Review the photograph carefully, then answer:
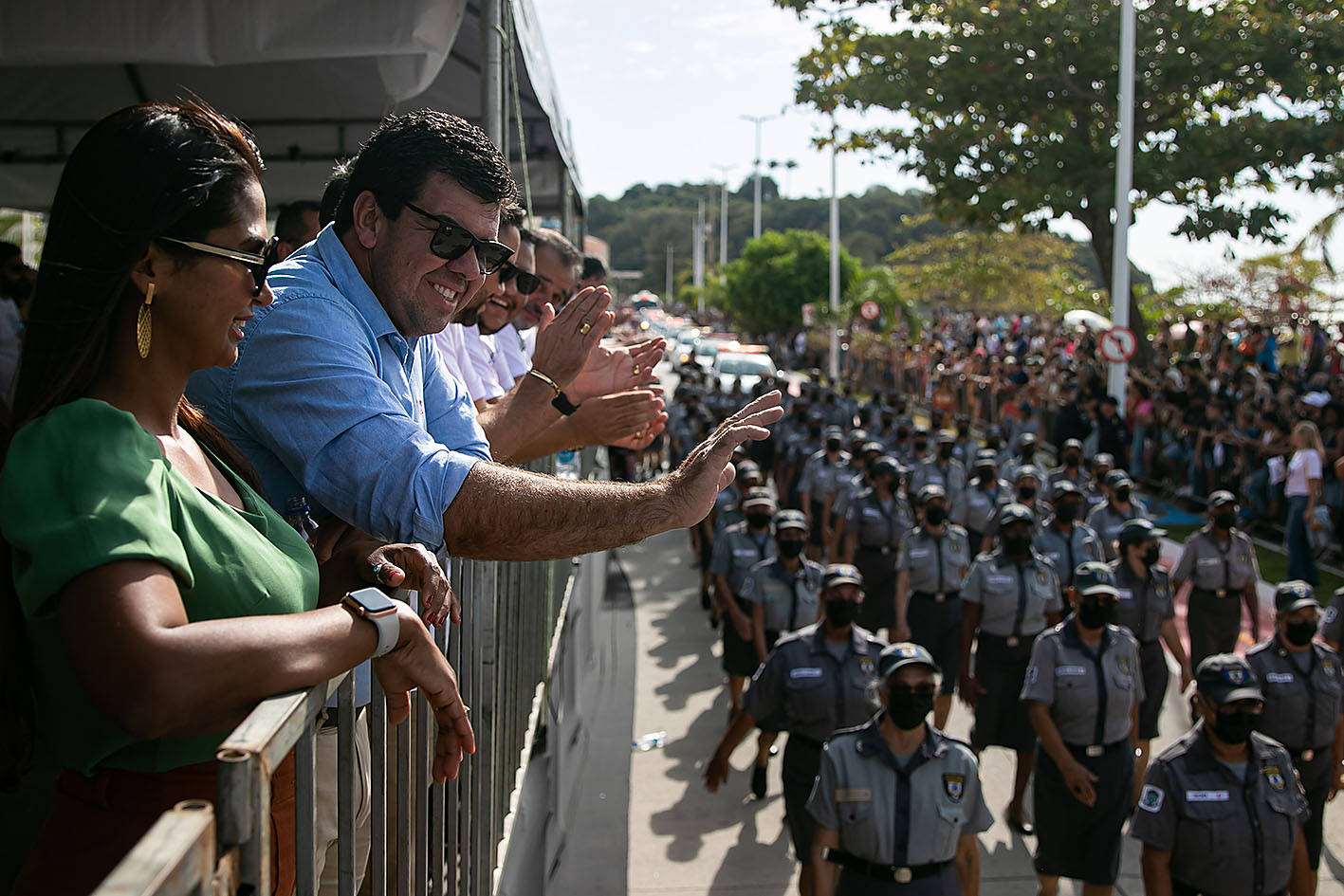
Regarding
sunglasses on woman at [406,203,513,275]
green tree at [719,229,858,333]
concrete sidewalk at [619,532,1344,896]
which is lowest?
concrete sidewalk at [619,532,1344,896]

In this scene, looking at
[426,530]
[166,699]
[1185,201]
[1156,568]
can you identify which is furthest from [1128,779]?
[1185,201]

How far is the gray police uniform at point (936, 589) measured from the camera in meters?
9.11

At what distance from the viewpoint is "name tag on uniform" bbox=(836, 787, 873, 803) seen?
5137 millimetres

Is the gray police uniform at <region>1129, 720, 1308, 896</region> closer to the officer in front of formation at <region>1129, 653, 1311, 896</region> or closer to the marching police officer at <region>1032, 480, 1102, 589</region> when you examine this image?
the officer in front of formation at <region>1129, 653, 1311, 896</region>

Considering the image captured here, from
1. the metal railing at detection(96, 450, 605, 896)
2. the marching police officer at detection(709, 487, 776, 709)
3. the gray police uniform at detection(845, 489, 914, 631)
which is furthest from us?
the gray police uniform at detection(845, 489, 914, 631)

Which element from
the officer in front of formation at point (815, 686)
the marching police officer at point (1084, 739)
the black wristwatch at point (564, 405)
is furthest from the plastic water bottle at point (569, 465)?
the black wristwatch at point (564, 405)

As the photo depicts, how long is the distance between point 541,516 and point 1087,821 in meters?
5.29

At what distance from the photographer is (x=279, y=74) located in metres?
6.31

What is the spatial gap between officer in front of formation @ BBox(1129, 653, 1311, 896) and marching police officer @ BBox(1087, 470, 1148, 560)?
4550mm

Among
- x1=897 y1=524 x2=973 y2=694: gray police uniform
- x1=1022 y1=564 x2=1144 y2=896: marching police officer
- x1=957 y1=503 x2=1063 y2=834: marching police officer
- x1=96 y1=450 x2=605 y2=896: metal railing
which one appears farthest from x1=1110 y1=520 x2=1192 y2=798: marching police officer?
x1=96 y1=450 x2=605 y2=896: metal railing

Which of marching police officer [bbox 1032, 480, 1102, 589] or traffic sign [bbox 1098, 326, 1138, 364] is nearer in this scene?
marching police officer [bbox 1032, 480, 1102, 589]

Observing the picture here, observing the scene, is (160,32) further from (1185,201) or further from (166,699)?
(1185,201)

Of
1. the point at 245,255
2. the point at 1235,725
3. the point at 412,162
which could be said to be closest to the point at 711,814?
the point at 1235,725

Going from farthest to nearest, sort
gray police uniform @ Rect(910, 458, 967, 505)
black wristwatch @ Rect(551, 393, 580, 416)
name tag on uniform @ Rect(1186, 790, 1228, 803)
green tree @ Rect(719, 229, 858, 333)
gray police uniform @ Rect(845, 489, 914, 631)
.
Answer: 1. green tree @ Rect(719, 229, 858, 333)
2. gray police uniform @ Rect(910, 458, 967, 505)
3. gray police uniform @ Rect(845, 489, 914, 631)
4. name tag on uniform @ Rect(1186, 790, 1228, 803)
5. black wristwatch @ Rect(551, 393, 580, 416)
